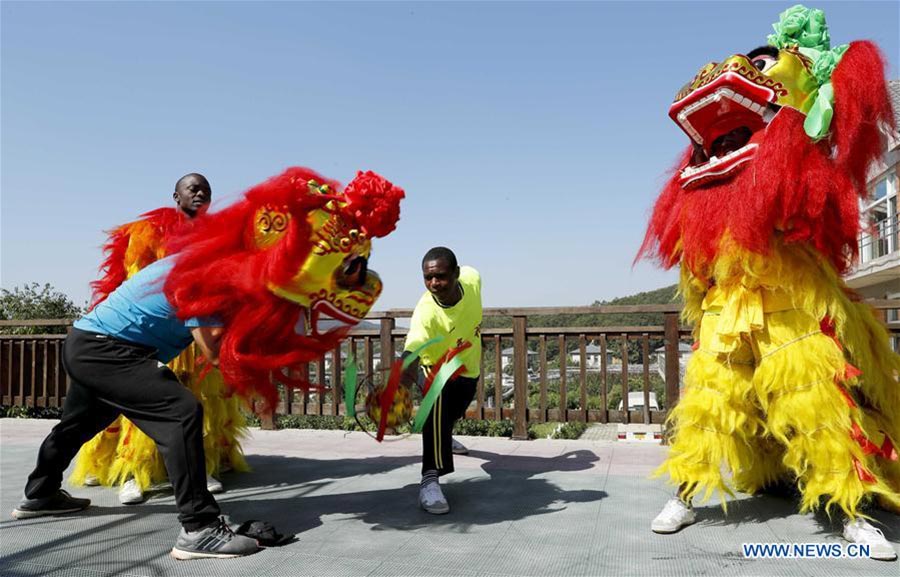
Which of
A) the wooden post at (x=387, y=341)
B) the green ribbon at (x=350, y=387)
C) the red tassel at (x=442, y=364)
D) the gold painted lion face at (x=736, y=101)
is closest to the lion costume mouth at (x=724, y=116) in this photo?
the gold painted lion face at (x=736, y=101)

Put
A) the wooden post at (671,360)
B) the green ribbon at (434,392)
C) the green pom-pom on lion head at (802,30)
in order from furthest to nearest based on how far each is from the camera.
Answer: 1. the wooden post at (671,360)
2. the green ribbon at (434,392)
3. the green pom-pom on lion head at (802,30)

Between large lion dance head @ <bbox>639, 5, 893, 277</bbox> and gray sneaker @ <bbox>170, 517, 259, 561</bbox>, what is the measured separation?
2249 millimetres

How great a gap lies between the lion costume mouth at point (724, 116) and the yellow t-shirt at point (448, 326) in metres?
1.31

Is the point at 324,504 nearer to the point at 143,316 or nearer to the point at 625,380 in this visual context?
the point at 143,316

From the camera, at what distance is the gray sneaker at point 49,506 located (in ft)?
9.30

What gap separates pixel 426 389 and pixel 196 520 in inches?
49.7

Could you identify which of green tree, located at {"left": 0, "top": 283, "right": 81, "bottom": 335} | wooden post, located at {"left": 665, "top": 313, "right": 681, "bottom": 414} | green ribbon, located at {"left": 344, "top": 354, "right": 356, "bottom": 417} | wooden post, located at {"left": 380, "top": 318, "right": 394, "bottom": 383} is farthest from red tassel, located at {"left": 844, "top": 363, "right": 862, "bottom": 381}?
green tree, located at {"left": 0, "top": 283, "right": 81, "bottom": 335}

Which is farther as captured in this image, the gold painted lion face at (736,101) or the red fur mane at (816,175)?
the gold painted lion face at (736,101)

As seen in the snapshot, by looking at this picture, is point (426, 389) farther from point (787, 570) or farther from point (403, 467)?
point (787, 570)

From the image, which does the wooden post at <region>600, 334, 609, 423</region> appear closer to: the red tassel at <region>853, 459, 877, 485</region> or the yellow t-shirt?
the yellow t-shirt

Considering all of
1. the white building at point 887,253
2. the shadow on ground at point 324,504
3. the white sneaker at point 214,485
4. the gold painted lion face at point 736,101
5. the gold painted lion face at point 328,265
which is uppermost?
the white building at point 887,253

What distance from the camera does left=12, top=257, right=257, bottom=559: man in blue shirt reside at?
7.79ft

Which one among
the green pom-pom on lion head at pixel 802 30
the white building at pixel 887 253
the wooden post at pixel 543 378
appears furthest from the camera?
the white building at pixel 887 253

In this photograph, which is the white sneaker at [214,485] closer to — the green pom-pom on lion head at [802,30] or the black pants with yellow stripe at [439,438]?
the black pants with yellow stripe at [439,438]
